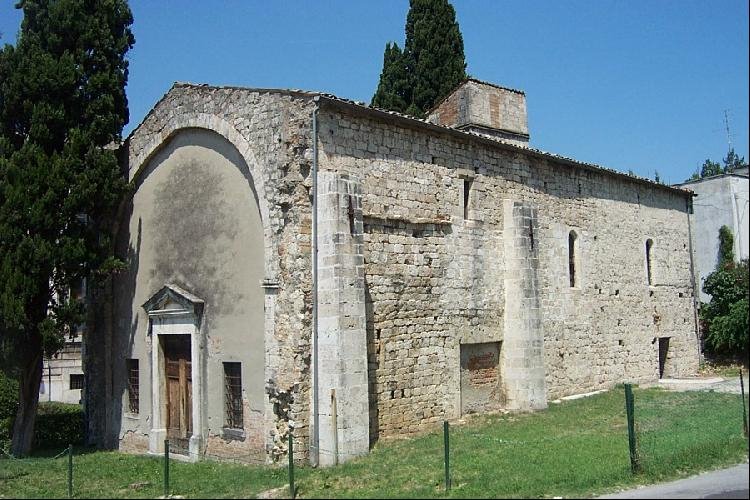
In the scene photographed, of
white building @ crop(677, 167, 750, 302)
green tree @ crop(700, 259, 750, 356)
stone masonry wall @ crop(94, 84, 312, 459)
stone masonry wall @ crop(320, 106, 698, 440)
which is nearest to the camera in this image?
stone masonry wall @ crop(94, 84, 312, 459)

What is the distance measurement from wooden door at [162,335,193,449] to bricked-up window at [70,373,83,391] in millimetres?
13516

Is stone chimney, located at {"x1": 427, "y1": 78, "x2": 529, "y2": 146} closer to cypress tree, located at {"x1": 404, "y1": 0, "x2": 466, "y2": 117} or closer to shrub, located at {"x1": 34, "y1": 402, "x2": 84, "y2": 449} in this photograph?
cypress tree, located at {"x1": 404, "y1": 0, "x2": 466, "y2": 117}

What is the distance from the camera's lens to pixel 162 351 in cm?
1627

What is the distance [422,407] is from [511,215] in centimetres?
527

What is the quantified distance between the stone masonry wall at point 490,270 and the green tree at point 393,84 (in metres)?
11.3

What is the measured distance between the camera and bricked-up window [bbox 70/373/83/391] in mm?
27812

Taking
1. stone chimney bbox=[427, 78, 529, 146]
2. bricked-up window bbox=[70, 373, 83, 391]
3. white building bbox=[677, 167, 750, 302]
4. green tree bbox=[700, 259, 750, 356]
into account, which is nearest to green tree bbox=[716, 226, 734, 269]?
white building bbox=[677, 167, 750, 302]

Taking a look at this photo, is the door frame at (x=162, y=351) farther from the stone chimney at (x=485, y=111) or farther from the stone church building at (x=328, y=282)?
the stone chimney at (x=485, y=111)

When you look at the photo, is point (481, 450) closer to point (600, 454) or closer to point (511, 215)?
point (600, 454)

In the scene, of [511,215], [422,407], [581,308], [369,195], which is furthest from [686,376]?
[369,195]

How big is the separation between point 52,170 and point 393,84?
1751 centimetres

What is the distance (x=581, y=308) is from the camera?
1966 cm

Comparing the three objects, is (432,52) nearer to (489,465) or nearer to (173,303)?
(173,303)

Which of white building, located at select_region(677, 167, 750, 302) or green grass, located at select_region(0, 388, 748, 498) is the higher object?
white building, located at select_region(677, 167, 750, 302)
